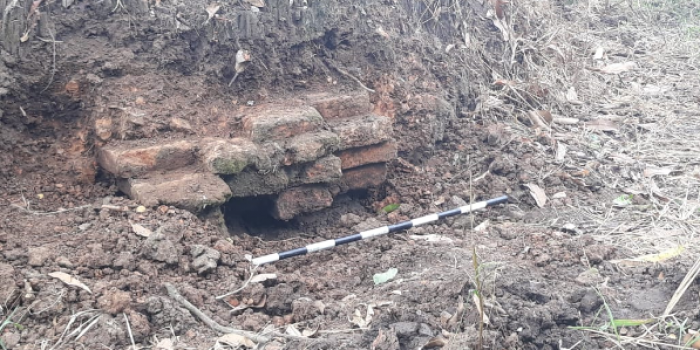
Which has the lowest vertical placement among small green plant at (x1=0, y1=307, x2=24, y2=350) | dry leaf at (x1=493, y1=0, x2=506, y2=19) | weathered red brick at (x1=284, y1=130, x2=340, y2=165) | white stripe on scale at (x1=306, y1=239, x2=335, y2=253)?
white stripe on scale at (x1=306, y1=239, x2=335, y2=253)

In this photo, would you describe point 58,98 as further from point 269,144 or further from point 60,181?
point 269,144

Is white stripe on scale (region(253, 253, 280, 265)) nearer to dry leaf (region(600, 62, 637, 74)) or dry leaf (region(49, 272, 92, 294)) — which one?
dry leaf (region(49, 272, 92, 294))

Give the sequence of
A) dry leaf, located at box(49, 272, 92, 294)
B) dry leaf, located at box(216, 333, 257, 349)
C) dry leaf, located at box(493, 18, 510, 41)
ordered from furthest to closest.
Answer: dry leaf, located at box(493, 18, 510, 41), dry leaf, located at box(49, 272, 92, 294), dry leaf, located at box(216, 333, 257, 349)

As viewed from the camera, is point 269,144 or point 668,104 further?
point 668,104

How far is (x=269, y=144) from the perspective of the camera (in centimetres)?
353

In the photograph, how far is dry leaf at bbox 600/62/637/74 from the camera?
5.89m

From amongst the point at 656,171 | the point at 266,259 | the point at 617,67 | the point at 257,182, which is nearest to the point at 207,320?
the point at 266,259

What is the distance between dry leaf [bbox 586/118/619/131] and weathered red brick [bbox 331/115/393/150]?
1923 millimetres

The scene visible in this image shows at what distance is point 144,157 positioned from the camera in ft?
10.8

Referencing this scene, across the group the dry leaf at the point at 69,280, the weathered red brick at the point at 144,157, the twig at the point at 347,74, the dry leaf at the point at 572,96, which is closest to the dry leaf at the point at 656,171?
the dry leaf at the point at 572,96

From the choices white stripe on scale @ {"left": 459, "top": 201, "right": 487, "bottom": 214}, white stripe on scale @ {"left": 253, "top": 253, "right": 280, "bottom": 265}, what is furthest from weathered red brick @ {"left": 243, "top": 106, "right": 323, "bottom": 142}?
white stripe on scale @ {"left": 459, "top": 201, "right": 487, "bottom": 214}

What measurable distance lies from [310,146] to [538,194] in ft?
5.09

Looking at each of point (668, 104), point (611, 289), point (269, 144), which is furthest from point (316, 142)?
point (668, 104)

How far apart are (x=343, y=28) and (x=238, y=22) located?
78 centimetres
